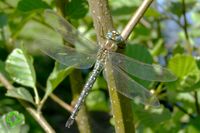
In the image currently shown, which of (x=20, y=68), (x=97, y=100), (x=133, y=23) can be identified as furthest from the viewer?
(x=97, y=100)

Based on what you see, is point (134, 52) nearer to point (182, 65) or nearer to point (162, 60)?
point (182, 65)

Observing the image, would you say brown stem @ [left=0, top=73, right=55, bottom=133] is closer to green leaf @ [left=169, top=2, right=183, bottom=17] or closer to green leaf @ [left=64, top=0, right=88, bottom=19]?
green leaf @ [left=64, top=0, right=88, bottom=19]

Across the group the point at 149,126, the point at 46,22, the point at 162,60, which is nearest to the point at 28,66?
the point at 46,22

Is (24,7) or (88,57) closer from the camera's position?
(24,7)

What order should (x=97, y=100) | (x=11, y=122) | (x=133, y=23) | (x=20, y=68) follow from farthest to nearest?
1. (x=97, y=100)
2. (x=20, y=68)
3. (x=11, y=122)
4. (x=133, y=23)

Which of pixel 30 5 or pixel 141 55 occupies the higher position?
pixel 30 5

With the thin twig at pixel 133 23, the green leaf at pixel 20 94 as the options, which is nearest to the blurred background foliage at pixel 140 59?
the green leaf at pixel 20 94

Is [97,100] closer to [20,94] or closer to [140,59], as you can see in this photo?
[140,59]

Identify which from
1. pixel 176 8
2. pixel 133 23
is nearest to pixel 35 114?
pixel 133 23
